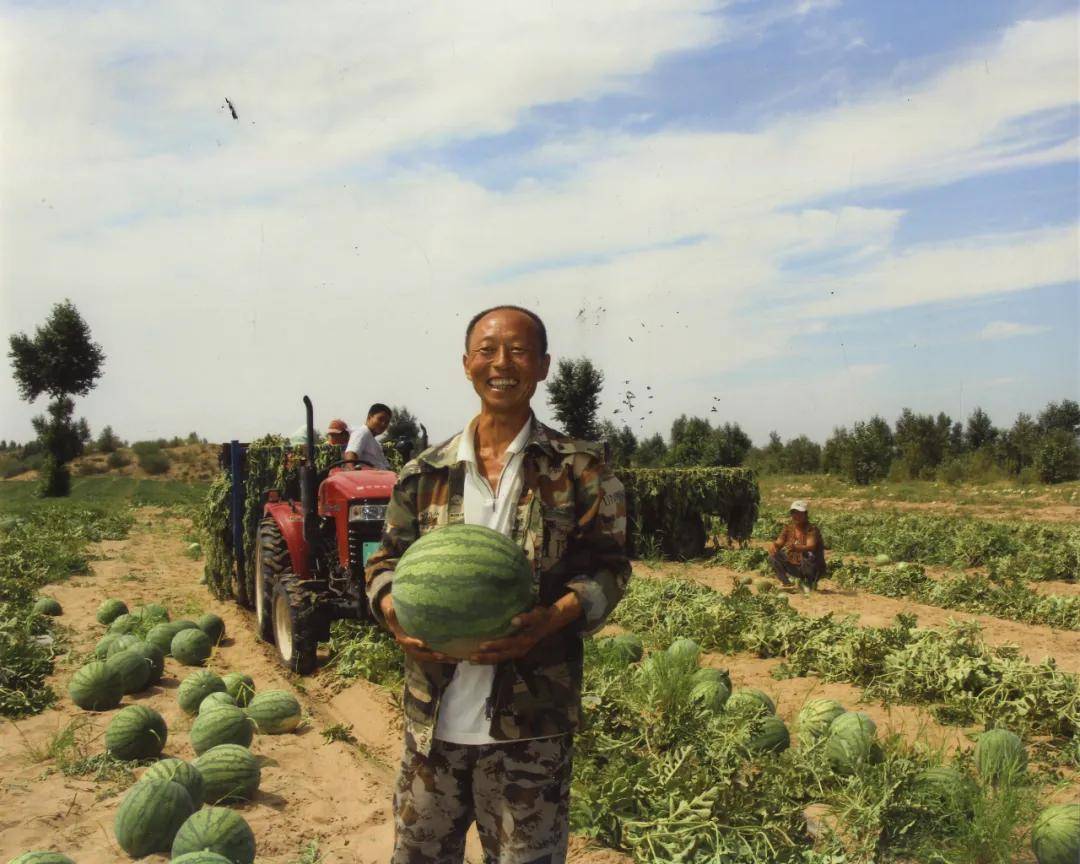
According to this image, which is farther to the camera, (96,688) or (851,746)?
(96,688)

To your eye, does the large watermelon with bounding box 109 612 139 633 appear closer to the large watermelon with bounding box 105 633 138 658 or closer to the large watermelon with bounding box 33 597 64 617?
the large watermelon with bounding box 105 633 138 658

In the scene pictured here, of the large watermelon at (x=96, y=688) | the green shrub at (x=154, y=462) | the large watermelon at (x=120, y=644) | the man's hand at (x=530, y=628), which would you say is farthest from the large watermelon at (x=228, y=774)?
the green shrub at (x=154, y=462)

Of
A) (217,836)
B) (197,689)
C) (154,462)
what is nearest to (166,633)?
(197,689)

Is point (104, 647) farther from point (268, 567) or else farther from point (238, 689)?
point (238, 689)

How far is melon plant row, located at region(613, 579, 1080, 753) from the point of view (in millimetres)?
5969

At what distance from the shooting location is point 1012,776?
4.43 meters

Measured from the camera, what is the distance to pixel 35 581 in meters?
13.1

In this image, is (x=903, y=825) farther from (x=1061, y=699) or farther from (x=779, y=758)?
(x=1061, y=699)

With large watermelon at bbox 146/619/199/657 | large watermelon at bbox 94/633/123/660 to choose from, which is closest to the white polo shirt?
large watermelon at bbox 94/633/123/660

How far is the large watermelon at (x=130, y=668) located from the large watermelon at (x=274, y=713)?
140cm

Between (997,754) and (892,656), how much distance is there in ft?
6.31

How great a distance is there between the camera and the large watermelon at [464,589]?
2.49 metres

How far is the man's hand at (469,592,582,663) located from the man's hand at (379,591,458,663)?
125 millimetres

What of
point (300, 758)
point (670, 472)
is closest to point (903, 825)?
point (300, 758)
